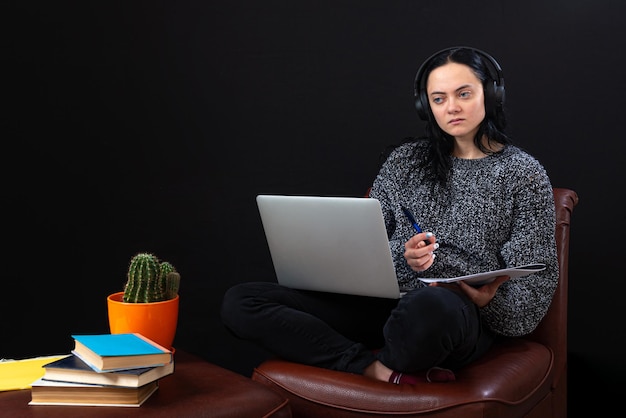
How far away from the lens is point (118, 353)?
149cm

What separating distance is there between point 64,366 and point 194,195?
50.0 inches

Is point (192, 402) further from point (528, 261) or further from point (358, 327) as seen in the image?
point (528, 261)

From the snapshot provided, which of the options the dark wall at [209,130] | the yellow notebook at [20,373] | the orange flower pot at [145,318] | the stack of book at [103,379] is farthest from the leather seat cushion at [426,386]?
the dark wall at [209,130]

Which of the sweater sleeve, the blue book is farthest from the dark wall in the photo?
the blue book

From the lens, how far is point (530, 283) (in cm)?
191

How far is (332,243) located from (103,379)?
0.61 metres

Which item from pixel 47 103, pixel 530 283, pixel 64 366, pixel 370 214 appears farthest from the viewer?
pixel 47 103

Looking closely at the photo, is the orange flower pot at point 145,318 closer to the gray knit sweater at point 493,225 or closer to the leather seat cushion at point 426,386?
the leather seat cushion at point 426,386

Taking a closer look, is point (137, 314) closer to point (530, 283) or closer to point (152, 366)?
point (152, 366)

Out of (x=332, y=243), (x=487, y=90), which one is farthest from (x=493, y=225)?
(x=332, y=243)

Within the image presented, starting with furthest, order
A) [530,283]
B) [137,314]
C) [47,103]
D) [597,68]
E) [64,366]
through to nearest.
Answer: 1. [47,103]
2. [597,68]
3. [530,283]
4. [137,314]
5. [64,366]

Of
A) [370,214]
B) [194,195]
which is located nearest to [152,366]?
[370,214]

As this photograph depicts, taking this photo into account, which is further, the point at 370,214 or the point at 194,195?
the point at 194,195

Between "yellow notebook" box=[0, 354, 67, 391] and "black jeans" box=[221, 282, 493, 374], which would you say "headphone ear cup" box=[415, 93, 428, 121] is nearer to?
"black jeans" box=[221, 282, 493, 374]
